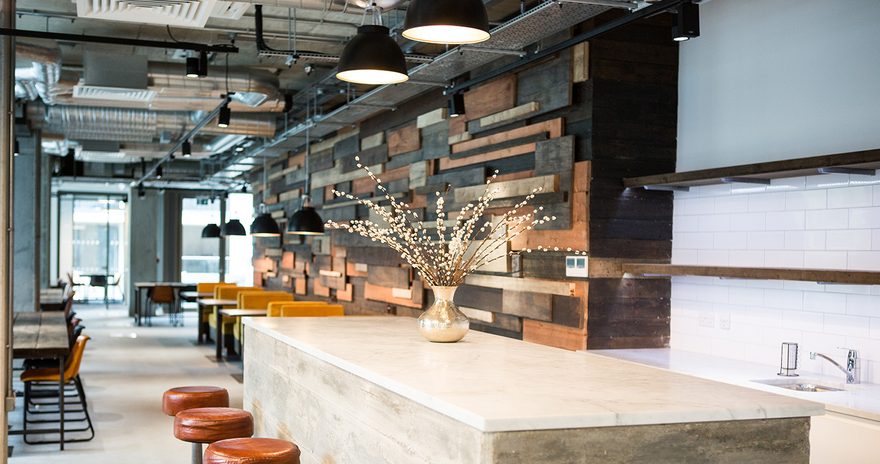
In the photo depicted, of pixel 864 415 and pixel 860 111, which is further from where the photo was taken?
pixel 860 111

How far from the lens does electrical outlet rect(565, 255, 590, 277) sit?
5.71 m

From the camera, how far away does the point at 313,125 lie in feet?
32.3

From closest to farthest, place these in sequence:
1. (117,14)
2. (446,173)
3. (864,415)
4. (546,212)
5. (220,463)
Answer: (220,463)
(864,415)
(117,14)
(546,212)
(446,173)

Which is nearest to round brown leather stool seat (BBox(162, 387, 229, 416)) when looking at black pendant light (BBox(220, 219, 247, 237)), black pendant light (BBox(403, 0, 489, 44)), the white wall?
black pendant light (BBox(403, 0, 489, 44))

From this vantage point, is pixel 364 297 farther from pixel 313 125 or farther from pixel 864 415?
pixel 864 415

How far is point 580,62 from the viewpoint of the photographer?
579cm

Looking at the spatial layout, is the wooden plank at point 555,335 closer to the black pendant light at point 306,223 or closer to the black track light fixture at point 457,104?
the black track light fixture at point 457,104

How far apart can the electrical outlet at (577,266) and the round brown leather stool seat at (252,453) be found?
2623mm

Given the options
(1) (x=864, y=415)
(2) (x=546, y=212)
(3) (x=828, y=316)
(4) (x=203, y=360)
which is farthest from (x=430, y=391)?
(4) (x=203, y=360)

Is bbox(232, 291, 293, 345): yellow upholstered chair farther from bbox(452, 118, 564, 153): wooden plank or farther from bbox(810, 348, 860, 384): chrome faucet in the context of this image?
bbox(810, 348, 860, 384): chrome faucet

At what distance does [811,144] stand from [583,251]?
154 cm

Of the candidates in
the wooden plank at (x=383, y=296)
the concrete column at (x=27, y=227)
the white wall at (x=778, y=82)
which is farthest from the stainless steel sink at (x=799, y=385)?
the concrete column at (x=27, y=227)

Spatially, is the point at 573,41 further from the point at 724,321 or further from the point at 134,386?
the point at 134,386

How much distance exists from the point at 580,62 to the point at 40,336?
481cm
